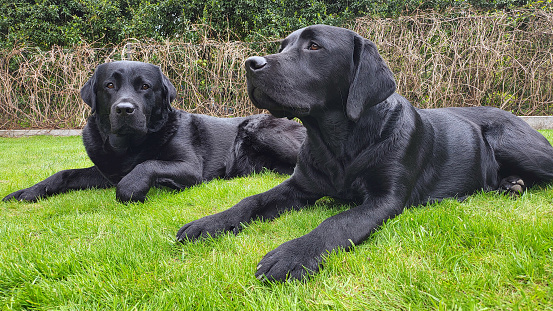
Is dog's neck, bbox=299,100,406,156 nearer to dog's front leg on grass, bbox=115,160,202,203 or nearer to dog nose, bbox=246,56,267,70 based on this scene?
dog nose, bbox=246,56,267,70

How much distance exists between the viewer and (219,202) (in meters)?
2.58

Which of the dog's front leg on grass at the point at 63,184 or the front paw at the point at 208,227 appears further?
the dog's front leg on grass at the point at 63,184

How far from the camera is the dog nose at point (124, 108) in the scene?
9.24ft

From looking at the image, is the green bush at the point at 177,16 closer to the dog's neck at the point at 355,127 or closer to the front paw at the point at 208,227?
the dog's neck at the point at 355,127

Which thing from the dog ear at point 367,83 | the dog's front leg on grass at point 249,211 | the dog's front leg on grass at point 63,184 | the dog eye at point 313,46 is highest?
the dog eye at point 313,46

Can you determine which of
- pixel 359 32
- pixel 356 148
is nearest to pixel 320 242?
Result: pixel 356 148

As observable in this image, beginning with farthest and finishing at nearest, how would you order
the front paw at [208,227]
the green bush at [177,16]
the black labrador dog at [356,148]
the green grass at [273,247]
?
the green bush at [177,16]
the black labrador dog at [356,148]
the front paw at [208,227]
the green grass at [273,247]

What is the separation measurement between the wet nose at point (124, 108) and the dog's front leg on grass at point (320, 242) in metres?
1.95

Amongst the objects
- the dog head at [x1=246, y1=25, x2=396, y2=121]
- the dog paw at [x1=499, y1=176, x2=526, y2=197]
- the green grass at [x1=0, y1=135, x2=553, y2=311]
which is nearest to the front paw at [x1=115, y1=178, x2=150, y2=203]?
the green grass at [x1=0, y1=135, x2=553, y2=311]

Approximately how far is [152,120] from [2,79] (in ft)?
21.8

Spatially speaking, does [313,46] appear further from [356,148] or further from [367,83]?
[356,148]

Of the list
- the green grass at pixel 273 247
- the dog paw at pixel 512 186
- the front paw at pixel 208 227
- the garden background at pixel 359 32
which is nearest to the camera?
the green grass at pixel 273 247

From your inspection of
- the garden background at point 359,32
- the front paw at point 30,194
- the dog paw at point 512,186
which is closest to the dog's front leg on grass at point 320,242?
the dog paw at point 512,186

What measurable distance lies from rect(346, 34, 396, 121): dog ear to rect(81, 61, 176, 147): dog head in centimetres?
180
